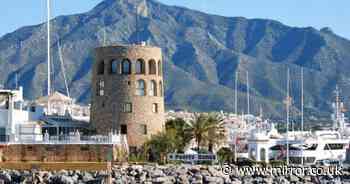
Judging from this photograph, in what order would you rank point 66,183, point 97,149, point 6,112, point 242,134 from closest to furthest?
point 66,183 < point 97,149 < point 6,112 < point 242,134

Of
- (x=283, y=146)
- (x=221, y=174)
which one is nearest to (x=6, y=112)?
(x=221, y=174)

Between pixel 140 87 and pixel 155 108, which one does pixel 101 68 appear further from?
pixel 155 108

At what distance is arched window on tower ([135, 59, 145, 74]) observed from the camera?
209ft

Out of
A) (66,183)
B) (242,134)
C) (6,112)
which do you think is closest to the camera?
(66,183)

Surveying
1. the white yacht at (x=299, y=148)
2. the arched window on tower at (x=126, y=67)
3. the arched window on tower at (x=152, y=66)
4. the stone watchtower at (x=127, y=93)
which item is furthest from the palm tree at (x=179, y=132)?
the white yacht at (x=299, y=148)

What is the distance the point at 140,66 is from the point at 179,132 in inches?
243

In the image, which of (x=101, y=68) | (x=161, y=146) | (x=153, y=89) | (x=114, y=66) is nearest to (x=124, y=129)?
(x=161, y=146)

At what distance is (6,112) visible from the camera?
6131cm

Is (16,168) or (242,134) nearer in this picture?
(16,168)

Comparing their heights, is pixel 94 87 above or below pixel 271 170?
above

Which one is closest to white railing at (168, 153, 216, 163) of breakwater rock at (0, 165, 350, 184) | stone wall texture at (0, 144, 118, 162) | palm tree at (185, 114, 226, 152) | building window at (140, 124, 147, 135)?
building window at (140, 124, 147, 135)

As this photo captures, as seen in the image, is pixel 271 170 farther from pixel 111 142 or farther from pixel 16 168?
pixel 16 168

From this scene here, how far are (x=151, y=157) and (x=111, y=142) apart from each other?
578 cm

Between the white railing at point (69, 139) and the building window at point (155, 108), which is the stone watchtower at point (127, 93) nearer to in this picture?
the building window at point (155, 108)
